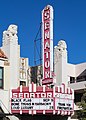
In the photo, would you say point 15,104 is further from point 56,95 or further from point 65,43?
point 65,43

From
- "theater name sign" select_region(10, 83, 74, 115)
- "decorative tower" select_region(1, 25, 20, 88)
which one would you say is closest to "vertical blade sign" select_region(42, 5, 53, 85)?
"theater name sign" select_region(10, 83, 74, 115)

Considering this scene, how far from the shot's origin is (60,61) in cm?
3959

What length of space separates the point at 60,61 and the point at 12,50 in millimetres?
6303

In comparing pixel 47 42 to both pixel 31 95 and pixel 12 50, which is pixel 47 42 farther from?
pixel 31 95

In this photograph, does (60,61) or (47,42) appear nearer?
(47,42)

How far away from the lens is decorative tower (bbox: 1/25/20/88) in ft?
113

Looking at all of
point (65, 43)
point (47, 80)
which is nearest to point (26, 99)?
point (47, 80)

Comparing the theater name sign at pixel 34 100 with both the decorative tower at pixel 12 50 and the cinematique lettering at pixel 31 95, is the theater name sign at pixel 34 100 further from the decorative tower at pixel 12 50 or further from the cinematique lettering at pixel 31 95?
the decorative tower at pixel 12 50

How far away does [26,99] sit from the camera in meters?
32.6

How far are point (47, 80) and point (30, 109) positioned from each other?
3299mm

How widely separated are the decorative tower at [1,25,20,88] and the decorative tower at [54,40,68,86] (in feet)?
17.9

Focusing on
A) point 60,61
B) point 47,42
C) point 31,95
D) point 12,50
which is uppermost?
point 47,42

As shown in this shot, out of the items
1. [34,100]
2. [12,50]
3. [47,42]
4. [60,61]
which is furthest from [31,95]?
[60,61]

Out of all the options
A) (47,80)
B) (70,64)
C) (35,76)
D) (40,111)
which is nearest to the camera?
(40,111)
